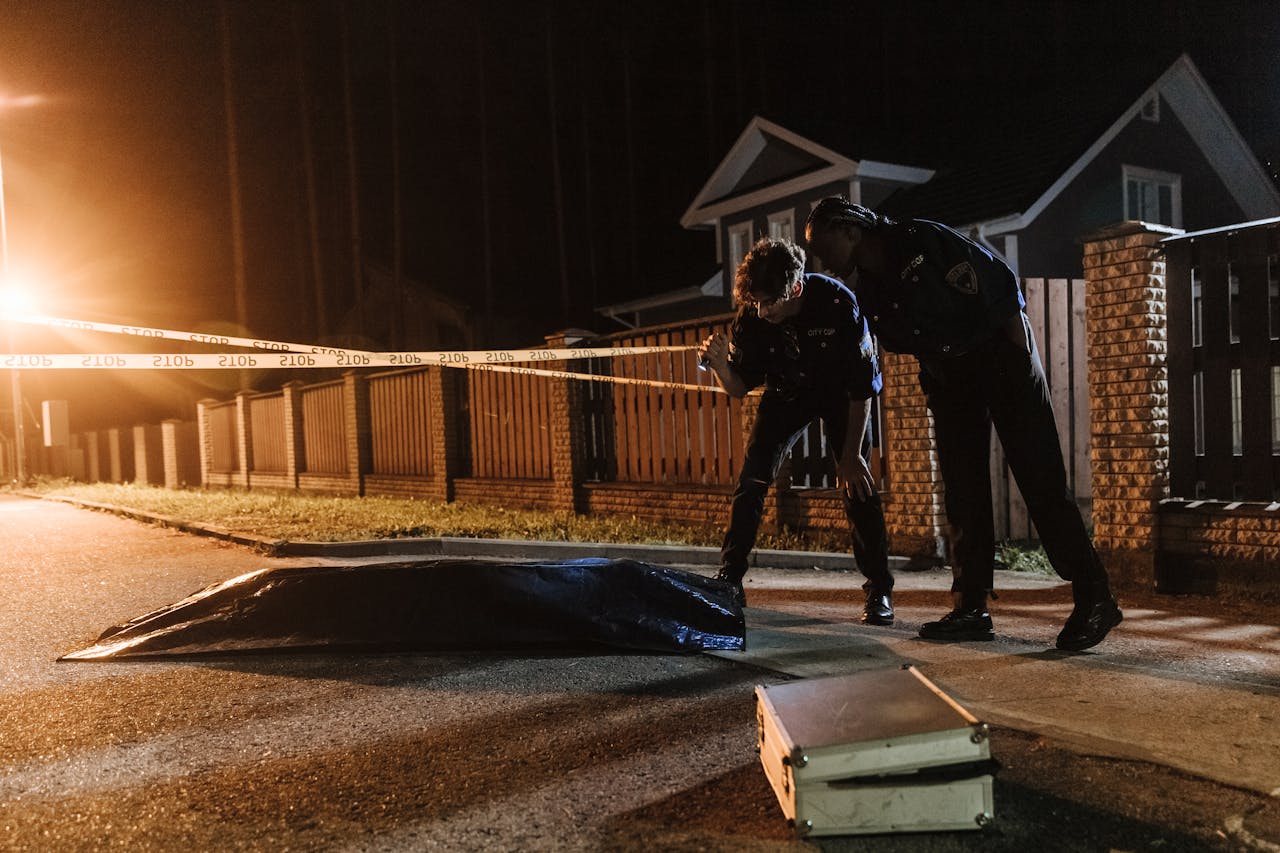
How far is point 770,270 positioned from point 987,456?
1.27 meters

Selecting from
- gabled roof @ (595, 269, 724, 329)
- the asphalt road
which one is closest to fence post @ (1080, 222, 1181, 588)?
the asphalt road

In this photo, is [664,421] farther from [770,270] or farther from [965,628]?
[965,628]

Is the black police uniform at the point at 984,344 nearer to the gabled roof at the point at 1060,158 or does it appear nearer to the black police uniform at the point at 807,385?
the black police uniform at the point at 807,385

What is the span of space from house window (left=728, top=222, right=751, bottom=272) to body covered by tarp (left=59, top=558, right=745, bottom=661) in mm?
17477

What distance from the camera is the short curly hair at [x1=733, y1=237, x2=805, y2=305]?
4480 mm

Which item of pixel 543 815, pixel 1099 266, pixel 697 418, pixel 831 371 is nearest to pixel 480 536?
pixel 697 418

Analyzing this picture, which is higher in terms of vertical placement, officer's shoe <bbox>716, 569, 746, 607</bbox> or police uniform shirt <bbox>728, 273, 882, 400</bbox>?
police uniform shirt <bbox>728, 273, 882, 400</bbox>

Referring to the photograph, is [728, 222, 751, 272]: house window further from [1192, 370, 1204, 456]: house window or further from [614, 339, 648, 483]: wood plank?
[1192, 370, 1204, 456]: house window

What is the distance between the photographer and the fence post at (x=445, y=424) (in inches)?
491

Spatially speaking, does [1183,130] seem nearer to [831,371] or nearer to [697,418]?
[697,418]

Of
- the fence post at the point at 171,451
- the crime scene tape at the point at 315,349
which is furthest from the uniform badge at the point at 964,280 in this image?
the fence post at the point at 171,451

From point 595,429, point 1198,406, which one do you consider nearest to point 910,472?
point 1198,406

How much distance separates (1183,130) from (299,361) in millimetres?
18322

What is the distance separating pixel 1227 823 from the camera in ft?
7.71
